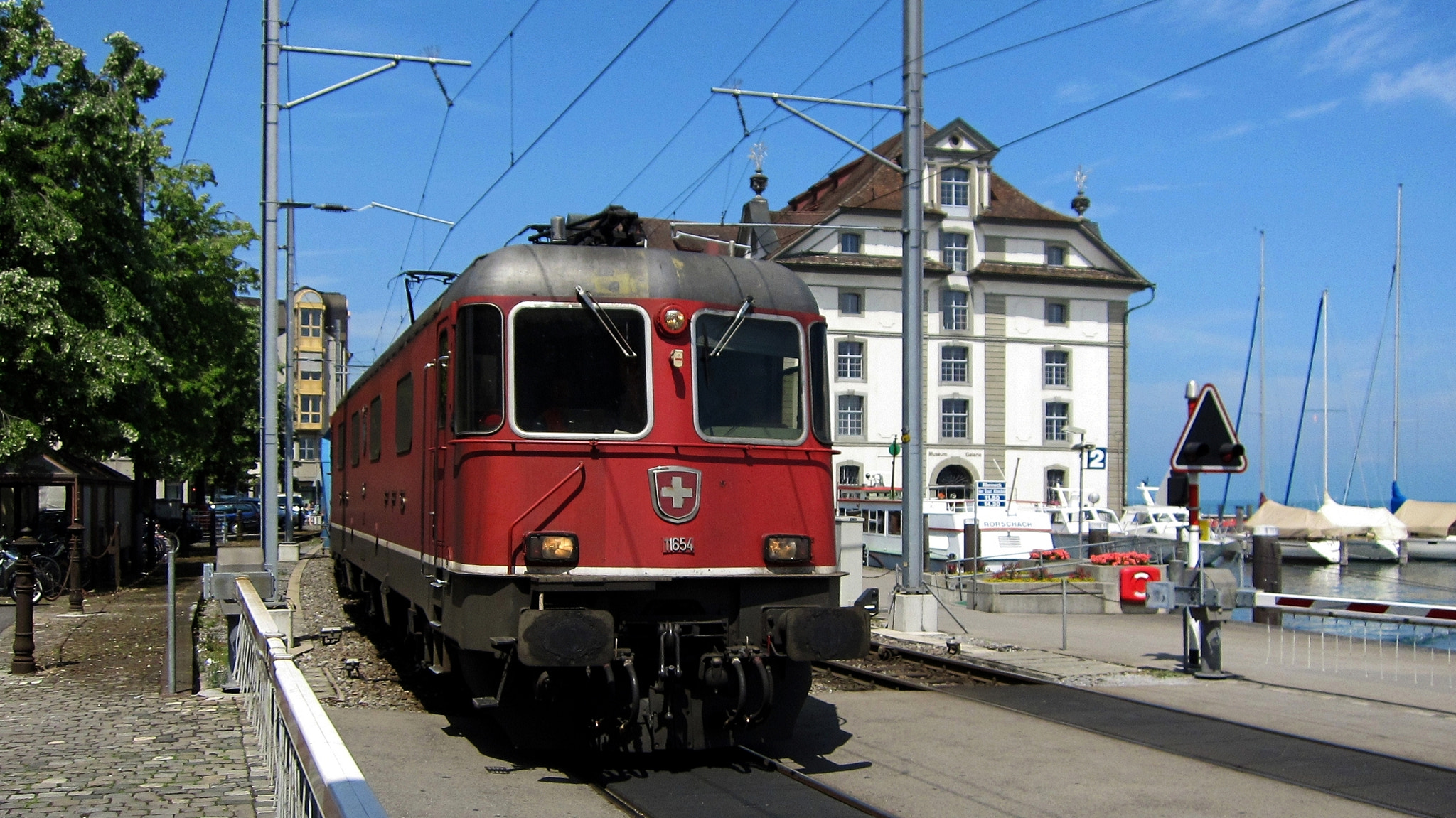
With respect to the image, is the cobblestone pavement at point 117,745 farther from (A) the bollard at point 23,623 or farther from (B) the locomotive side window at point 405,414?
(B) the locomotive side window at point 405,414

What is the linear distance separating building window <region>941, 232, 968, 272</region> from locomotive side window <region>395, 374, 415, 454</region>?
44406 mm

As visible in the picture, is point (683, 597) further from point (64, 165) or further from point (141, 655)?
point (64, 165)

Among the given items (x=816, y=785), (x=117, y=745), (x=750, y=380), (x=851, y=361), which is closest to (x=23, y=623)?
(x=117, y=745)

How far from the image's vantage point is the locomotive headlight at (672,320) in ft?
26.9

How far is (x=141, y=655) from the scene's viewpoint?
43.0ft

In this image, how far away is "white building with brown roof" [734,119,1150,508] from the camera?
51844mm

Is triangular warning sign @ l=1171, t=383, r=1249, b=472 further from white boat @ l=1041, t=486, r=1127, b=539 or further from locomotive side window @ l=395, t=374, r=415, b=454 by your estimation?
white boat @ l=1041, t=486, r=1127, b=539

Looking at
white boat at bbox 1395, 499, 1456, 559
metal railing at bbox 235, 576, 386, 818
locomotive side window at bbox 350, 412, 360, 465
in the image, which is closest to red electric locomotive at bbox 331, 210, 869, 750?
metal railing at bbox 235, 576, 386, 818

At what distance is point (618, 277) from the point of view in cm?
830

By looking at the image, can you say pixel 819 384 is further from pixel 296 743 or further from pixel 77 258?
pixel 77 258

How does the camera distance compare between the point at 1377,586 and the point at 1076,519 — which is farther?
the point at 1377,586

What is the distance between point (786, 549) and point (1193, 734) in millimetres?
3617

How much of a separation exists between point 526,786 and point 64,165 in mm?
17145

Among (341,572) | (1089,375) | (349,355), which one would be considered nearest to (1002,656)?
(341,572)
